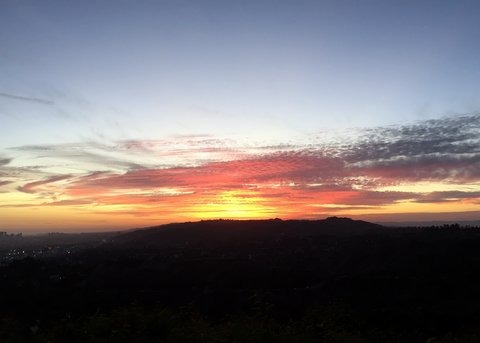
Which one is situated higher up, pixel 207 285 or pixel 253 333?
pixel 253 333

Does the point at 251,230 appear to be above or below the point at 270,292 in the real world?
above

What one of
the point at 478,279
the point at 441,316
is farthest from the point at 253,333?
the point at 478,279

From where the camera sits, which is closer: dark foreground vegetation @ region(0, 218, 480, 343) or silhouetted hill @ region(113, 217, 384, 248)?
dark foreground vegetation @ region(0, 218, 480, 343)

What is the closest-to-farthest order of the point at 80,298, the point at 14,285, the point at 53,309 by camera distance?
the point at 53,309, the point at 80,298, the point at 14,285

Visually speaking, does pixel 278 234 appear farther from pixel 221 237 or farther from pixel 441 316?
pixel 441 316

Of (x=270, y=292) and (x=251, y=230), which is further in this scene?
(x=251, y=230)
